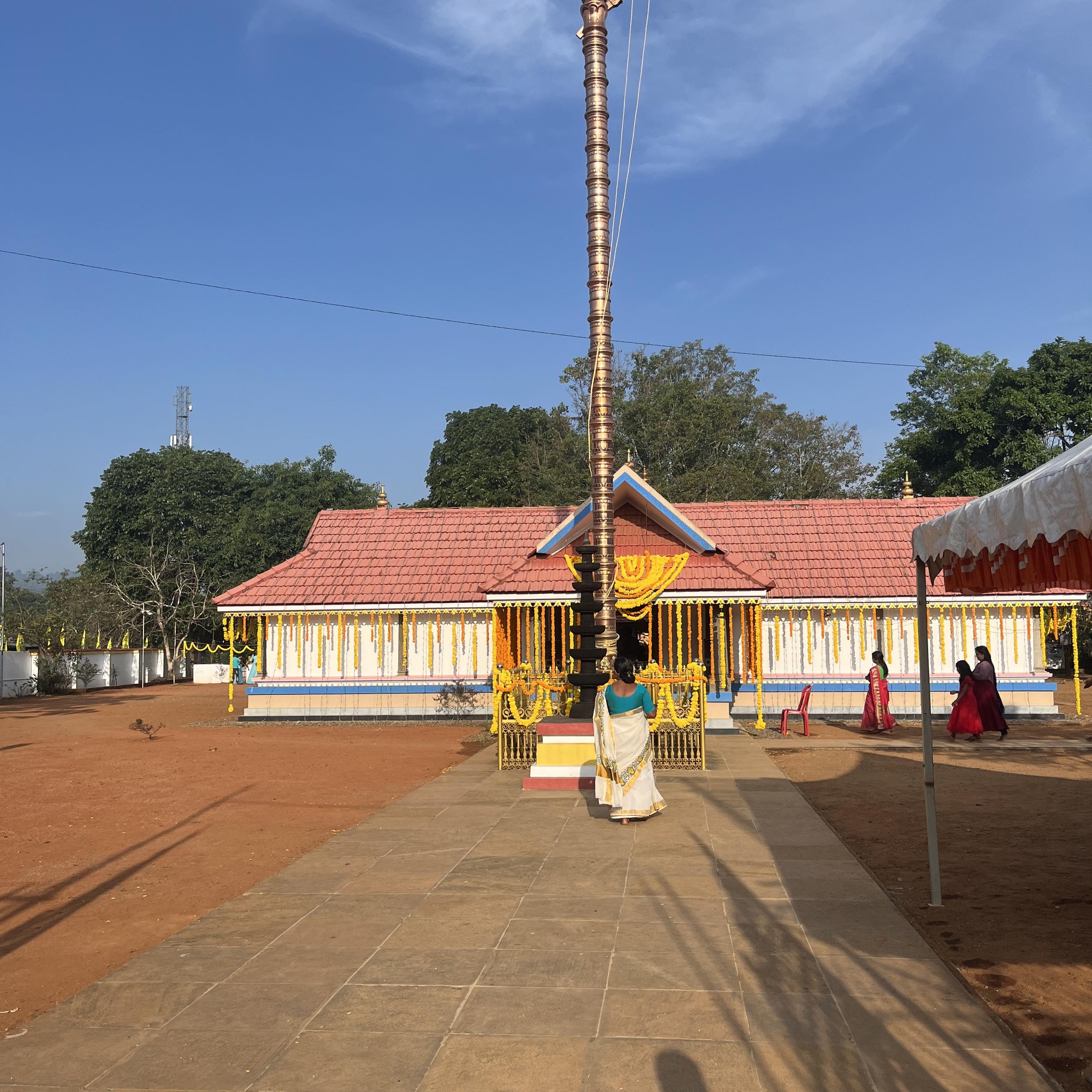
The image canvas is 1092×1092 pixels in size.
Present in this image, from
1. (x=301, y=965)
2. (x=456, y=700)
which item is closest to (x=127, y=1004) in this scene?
(x=301, y=965)

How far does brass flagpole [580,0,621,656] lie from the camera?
12.3 m

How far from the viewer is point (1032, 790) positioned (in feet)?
39.2

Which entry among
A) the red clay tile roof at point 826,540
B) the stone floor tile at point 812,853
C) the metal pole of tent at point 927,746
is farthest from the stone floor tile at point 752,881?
the red clay tile roof at point 826,540

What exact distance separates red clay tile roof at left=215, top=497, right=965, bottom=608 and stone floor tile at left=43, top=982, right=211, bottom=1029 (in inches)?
586

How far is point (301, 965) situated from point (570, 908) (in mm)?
1988

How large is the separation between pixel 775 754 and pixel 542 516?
10593 millimetres

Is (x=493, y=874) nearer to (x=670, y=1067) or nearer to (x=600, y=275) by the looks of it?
(x=670, y=1067)

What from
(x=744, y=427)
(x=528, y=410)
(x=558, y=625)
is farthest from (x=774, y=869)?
(x=528, y=410)

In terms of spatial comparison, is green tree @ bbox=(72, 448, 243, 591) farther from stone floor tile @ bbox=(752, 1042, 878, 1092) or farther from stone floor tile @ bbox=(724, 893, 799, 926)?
stone floor tile @ bbox=(752, 1042, 878, 1092)

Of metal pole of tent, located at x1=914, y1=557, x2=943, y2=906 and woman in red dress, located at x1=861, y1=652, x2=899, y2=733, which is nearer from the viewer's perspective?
metal pole of tent, located at x1=914, y1=557, x2=943, y2=906

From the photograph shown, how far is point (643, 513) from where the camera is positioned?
1962 centimetres

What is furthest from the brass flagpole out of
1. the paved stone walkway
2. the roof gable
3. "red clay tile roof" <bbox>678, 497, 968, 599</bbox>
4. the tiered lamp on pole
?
"red clay tile roof" <bbox>678, 497, 968, 599</bbox>

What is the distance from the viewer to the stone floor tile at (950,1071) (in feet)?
13.4

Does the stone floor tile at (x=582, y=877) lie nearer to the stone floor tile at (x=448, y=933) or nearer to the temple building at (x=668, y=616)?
the stone floor tile at (x=448, y=933)
